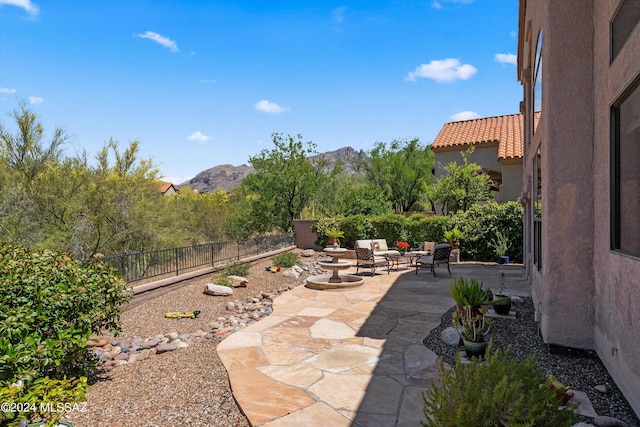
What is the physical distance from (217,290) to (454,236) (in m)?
9.37

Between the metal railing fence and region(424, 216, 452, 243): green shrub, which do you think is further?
region(424, 216, 452, 243): green shrub

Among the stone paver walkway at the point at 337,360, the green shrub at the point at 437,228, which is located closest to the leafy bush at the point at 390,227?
the green shrub at the point at 437,228

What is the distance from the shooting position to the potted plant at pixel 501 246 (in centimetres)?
1310

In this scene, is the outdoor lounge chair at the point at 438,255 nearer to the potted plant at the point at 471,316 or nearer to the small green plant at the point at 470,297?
the potted plant at the point at 471,316

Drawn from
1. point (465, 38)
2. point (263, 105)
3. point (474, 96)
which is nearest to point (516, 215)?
point (465, 38)

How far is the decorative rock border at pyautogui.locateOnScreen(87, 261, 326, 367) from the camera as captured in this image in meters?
5.09

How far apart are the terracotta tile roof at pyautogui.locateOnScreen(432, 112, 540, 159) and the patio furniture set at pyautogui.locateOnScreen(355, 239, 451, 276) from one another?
7.50 metres

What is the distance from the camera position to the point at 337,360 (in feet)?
15.1

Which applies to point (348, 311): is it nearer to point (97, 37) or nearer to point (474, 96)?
point (97, 37)

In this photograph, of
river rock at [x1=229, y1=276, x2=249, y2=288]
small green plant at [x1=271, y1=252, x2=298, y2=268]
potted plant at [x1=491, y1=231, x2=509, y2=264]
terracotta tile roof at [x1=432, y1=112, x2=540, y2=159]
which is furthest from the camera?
terracotta tile roof at [x1=432, y1=112, x2=540, y2=159]

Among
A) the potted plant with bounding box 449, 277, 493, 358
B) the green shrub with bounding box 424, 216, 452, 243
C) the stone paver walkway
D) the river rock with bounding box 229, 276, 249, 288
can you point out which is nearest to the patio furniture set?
the green shrub with bounding box 424, 216, 452, 243

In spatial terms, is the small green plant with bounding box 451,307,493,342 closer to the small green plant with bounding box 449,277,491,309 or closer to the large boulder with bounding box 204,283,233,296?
the small green plant with bounding box 449,277,491,309

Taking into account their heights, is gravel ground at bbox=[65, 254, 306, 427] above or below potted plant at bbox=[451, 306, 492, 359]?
below

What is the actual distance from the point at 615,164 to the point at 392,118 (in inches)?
945
